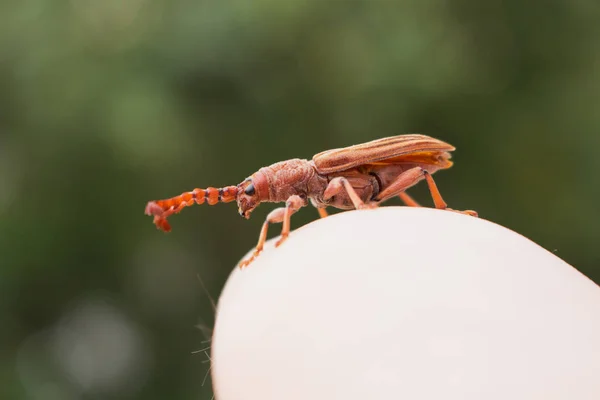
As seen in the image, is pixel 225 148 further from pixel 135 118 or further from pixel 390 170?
pixel 390 170

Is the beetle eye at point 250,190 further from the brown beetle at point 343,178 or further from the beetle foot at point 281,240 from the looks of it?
the beetle foot at point 281,240

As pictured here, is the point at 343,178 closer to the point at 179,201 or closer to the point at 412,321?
the point at 179,201

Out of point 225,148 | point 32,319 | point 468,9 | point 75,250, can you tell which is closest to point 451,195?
point 468,9

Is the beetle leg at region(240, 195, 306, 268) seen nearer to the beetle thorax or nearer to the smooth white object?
the beetle thorax

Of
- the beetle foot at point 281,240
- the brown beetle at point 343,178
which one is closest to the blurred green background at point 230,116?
the brown beetle at point 343,178

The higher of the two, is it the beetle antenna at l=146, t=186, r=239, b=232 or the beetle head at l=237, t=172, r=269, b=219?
the beetle antenna at l=146, t=186, r=239, b=232

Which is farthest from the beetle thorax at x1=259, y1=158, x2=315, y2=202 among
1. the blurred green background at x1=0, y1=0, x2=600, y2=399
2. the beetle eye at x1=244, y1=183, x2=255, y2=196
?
the blurred green background at x1=0, y1=0, x2=600, y2=399
